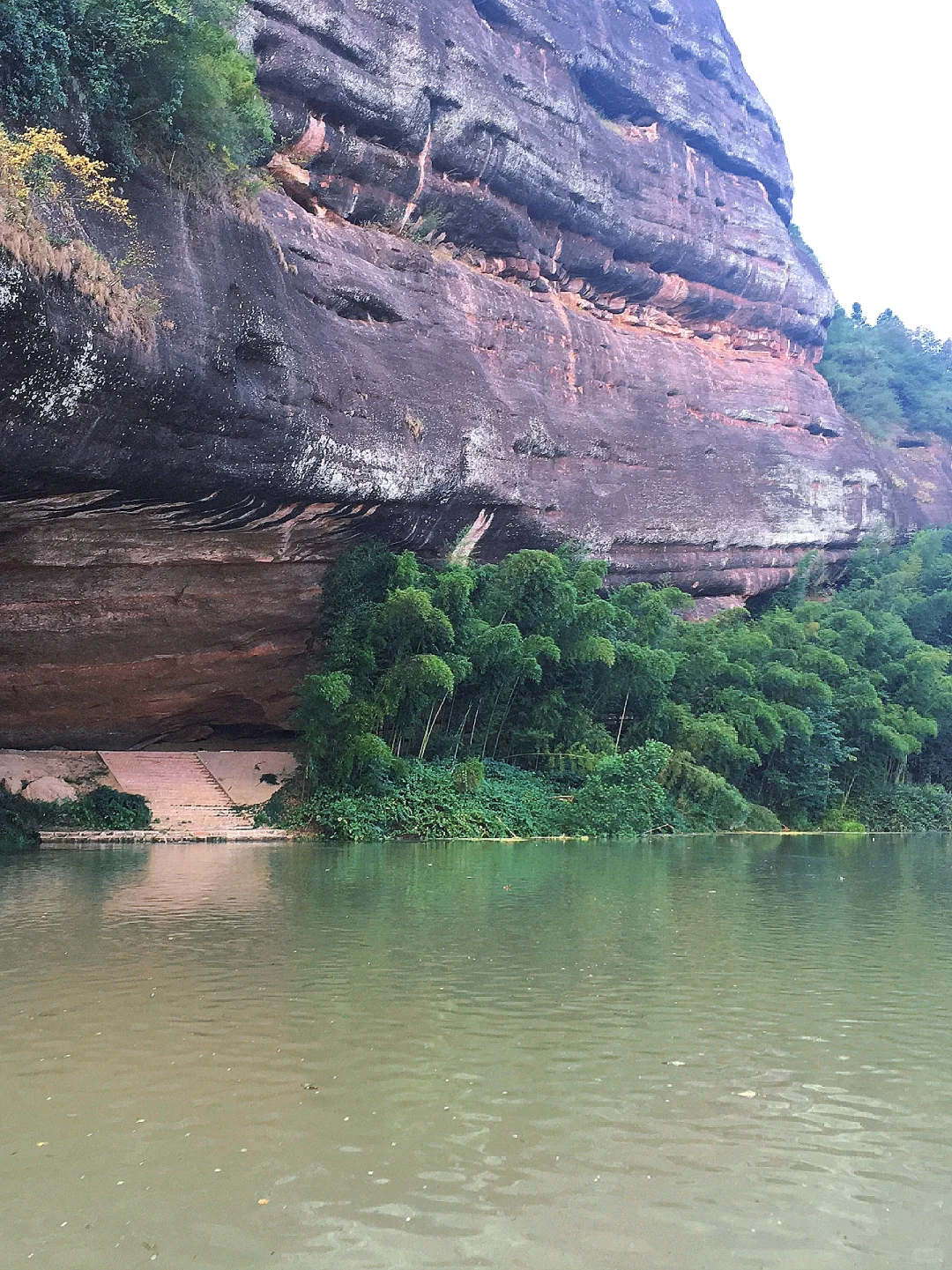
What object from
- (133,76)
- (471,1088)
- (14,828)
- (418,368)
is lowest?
(14,828)

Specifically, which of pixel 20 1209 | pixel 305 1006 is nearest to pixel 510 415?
pixel 305 1006

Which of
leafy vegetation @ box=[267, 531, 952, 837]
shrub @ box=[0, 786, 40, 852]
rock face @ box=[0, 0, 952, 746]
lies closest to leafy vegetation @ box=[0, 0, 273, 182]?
rock face @ box=[0, 0, 952, 746]

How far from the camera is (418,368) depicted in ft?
59.7

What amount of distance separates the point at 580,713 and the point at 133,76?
11.7 meters

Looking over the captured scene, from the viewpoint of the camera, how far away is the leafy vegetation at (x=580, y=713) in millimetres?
17031

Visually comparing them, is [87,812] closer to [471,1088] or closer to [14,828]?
[14,828]

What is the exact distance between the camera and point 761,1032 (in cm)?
521

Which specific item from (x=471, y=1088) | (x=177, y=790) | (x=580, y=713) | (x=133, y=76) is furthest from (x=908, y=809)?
(x=471, y=1088)

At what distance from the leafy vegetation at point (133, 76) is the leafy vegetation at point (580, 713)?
6710 millimetres

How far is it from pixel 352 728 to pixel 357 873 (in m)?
5.27

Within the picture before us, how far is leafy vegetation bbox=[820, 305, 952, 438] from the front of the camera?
33875 mm

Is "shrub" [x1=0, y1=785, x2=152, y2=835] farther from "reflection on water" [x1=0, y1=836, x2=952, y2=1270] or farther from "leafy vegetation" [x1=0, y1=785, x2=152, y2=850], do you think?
"reflection on water" [x1=0, y1=836, x2=952, y2=1270]

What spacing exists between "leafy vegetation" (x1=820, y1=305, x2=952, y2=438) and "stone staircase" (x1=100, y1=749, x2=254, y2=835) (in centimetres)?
2339

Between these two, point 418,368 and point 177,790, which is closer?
point 418,368
